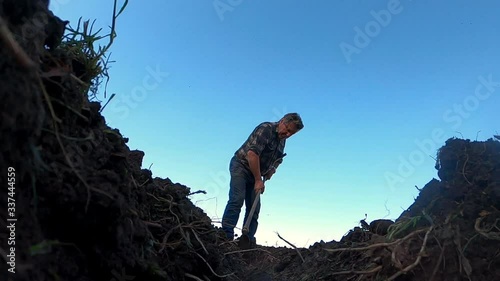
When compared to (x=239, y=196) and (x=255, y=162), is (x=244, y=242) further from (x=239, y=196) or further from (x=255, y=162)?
(x=255, y=162)

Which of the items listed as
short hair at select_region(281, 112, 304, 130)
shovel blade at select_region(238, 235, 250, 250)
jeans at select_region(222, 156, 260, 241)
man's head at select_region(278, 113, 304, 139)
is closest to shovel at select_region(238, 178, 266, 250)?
shovel blade at select_region(238, 235, 250, 250)

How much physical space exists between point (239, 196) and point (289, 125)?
1.09 meters

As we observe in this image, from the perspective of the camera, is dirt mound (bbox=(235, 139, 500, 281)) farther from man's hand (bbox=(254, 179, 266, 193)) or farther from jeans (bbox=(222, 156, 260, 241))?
man's hand (bbox=(254, 179, 266, 193))

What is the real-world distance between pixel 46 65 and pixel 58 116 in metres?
0.23

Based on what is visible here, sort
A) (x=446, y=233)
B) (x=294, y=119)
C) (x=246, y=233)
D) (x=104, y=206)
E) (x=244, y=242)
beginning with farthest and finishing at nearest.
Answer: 1. (x=294, y=119)
2. (x=246, y=233)
3. (x=244, y=242)
4. (x=446, y=233)
5. (x=104, y=206)

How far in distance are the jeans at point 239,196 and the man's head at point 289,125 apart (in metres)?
0.67

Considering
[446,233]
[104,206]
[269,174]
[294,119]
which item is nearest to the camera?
[104,206]

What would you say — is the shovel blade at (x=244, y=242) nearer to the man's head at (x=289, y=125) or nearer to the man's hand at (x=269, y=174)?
the man's hand at (x=269, y=174)

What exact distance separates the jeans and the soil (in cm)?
220

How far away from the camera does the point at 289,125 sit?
227 inches

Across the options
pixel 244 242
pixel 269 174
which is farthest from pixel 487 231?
Result: pixel 269 174

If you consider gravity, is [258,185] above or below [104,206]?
above

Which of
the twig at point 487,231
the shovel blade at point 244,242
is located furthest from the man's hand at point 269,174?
the twig at point 487,231

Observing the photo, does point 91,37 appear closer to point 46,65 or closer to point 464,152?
point 46,65
